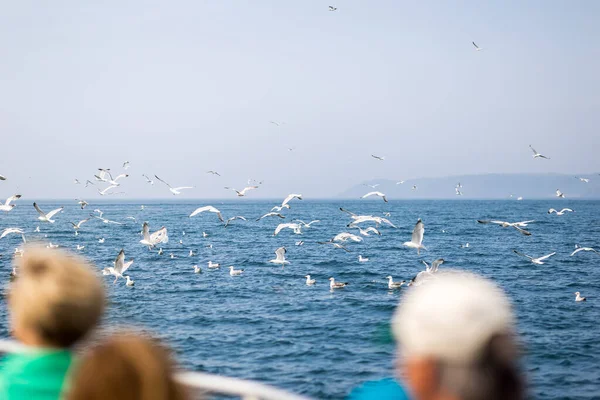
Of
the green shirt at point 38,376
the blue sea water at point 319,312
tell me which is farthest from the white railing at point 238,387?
the blue sea water at point 319,312

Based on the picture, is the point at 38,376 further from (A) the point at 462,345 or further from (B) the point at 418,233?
(B) the point at 418,233

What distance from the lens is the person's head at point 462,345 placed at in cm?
153

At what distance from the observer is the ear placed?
1575 mm

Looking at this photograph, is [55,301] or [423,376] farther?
[55,301]

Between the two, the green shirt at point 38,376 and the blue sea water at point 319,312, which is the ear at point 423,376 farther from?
the green shirt at point 38,376

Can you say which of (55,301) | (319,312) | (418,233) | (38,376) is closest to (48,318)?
(55,301)

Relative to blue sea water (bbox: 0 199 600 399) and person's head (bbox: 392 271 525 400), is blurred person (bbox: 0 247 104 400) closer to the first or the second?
blue sea water (bbox: 0 199 600 399)

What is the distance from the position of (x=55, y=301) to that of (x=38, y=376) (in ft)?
1.07

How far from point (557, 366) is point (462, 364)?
556 inches

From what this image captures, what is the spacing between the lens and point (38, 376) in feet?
7.45

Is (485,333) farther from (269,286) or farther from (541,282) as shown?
(541,282)

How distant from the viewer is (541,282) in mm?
27000

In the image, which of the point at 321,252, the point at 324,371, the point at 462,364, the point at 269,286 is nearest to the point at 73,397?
the point at 462,364

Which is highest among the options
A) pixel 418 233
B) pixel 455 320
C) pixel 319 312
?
pixel 455 320
